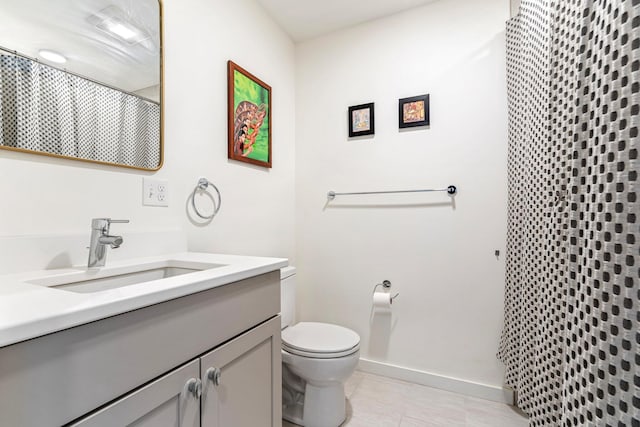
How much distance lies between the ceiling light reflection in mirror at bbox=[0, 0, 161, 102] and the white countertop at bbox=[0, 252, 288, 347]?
0.67 metres

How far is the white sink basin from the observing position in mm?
863

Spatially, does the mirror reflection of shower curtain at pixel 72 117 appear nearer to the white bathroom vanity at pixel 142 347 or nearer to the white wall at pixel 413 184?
the white bathroom vanity at pixel 142 347

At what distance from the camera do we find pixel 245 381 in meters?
0.94

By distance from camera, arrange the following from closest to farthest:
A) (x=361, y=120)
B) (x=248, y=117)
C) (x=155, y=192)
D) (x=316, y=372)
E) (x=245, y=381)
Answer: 1. (x=245, y=381)
2. (x=155, y=192)
3. (x=316, y=372)
4. (x=248, y=117)
5. (x=361, y=120)

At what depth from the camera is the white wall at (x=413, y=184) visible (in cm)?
176

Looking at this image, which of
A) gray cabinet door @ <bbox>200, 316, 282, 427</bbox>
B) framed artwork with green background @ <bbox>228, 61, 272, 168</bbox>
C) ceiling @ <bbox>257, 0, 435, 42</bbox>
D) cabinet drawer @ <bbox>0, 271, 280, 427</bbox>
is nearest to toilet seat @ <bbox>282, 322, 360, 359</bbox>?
gray cabinet door @ <bbox>200, 316, 282, 427</bbox>

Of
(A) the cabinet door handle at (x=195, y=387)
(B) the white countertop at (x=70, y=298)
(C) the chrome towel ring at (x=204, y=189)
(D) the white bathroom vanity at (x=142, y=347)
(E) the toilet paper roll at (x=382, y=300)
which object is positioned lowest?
(E) the toilet paper roll at (x=382, y=300)

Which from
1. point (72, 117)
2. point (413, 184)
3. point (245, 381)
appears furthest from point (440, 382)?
point (72, 117)

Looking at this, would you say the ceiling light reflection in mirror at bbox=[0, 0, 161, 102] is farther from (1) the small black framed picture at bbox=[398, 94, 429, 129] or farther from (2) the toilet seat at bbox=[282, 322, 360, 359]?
(1) the small black framed picture at bbox=[398, 94, 429, 129]

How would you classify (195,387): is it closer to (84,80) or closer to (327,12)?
(84,80)

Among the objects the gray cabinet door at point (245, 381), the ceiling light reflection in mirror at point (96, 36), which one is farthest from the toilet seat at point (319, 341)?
the ceiling light reflection in mirror at point (96, 36)

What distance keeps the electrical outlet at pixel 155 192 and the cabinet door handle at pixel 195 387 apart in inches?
30.5

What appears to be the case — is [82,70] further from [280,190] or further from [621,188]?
[621,188]

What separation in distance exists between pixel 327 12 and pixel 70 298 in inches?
83.4
